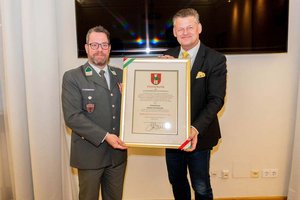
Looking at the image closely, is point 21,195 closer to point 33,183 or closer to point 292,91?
point 33,183

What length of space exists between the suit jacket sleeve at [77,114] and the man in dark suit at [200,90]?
547mm

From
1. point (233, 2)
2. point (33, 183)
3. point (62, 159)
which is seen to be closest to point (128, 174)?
point (62, 159)

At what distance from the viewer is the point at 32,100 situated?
7.36ft

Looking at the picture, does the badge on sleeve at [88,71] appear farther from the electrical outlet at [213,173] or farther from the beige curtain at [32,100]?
the electrical outlet at [213,173]

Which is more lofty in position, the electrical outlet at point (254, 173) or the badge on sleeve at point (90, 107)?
the badge on sleeve at point (90, 107)

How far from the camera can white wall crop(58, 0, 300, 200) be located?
2582mm

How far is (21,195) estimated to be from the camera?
2357 mm

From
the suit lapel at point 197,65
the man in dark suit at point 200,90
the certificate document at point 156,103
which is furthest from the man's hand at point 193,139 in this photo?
the suit lapel at point 197,65

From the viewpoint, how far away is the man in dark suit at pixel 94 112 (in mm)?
1771

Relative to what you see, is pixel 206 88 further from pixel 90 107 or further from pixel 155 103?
pixel 90 107

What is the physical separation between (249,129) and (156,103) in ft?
4.13

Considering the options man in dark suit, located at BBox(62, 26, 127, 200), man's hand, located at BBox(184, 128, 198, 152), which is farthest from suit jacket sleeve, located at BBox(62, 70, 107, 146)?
man's hand, located at BBox(184, 128, 198, 152)

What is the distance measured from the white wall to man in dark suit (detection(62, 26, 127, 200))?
0.77 metres

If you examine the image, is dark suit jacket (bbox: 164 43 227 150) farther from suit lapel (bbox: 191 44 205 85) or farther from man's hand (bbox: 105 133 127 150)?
man's hand (bbox: 105 133 127 150)
